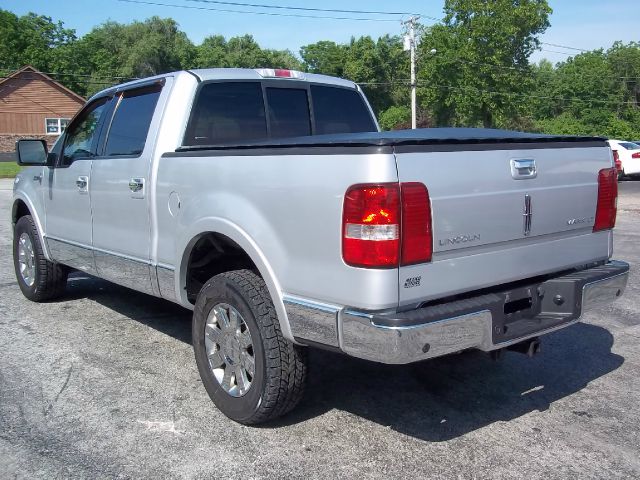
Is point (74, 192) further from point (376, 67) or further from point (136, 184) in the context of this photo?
point (376, 67)

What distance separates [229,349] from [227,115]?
1778 mm

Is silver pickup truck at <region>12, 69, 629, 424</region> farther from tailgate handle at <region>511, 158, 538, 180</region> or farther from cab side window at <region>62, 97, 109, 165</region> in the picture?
cab side window at <region>62, 97, 109, 165</region>

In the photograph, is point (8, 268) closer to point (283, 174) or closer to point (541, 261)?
point (283, 174)

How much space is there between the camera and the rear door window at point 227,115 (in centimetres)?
468

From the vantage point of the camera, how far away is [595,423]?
392 centimetres

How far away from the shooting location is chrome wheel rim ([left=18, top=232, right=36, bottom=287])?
6602mm

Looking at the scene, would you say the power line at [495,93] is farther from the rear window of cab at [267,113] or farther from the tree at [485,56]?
the rear window of cab at [267,113]

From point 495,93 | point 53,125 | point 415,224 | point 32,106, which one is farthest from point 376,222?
point 53,125

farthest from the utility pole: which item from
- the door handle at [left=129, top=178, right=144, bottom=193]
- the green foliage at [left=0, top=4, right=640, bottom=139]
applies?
the door handle at [left=129, top=178, right=144, bottom=193]

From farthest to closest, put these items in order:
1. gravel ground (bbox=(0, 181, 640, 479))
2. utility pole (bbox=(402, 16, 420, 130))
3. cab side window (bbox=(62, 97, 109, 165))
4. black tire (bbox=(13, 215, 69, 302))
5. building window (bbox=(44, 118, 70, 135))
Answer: building window (bbox=(44, 118, 70, 135)) → utility pole (bbox=(402, 16, 420, 130)) → black tire (bbox=(13, 215, 69, 302)) → cab side window (bbox=(62, 97, 109, 165)) → gravel ground (bbox=(0, 181, 640, 479))

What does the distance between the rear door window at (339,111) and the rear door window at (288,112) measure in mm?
113

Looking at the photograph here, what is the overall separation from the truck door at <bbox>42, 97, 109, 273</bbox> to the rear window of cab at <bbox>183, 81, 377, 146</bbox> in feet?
3.94

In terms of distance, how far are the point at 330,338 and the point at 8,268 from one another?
6558 millimetres

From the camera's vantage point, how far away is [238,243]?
3.70 meters
